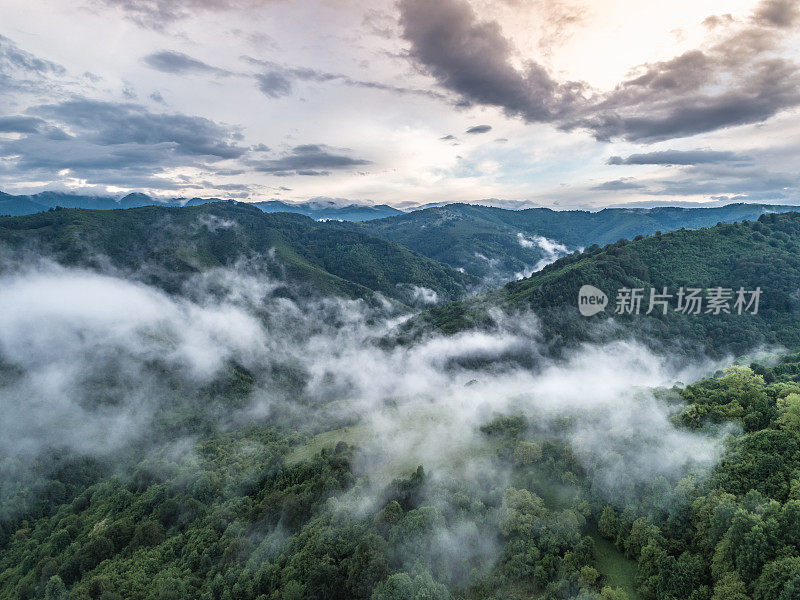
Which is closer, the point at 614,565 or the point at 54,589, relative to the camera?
the point at 614,565

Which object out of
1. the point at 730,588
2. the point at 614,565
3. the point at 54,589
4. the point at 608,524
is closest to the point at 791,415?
the point at 730,588

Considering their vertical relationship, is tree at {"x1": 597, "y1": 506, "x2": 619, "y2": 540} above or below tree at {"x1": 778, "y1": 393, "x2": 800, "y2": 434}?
below

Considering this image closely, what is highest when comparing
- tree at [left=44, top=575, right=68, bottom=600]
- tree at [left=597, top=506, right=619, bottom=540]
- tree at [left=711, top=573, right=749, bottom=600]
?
tree at [left=711, top=573, right=749, bottom=600]

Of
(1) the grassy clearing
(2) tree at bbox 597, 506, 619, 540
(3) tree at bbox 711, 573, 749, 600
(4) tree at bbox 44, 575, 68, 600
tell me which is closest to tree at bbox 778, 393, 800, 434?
(3) tree at bbox 711, 573, 749, 600

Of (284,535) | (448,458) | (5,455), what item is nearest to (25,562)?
(5,455)

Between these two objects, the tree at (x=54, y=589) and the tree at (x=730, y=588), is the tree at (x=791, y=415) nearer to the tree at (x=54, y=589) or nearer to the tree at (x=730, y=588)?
the tree at (x=730, y=588)

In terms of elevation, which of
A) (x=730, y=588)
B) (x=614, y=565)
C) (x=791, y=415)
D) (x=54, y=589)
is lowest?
(x=54, y=589)

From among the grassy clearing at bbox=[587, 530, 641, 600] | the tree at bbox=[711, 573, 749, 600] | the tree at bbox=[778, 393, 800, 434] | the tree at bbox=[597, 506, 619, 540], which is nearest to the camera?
the tree at bbox=[711, 573, 749, 600]

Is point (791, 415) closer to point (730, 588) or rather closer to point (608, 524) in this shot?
Result: point (730, 588)

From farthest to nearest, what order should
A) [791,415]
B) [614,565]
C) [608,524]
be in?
[608,524] < [614,565] < [791,415]

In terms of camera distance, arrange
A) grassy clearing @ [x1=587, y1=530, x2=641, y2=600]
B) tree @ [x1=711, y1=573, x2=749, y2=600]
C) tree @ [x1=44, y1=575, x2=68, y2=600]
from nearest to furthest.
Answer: tree @ [x1=711, y1=573, x2=749, y2=600], grassy clearing @ [x1=587, y1=530, x2=641, y2=600], tree @ [x1=44, y1=575, x2=68, y2=600]

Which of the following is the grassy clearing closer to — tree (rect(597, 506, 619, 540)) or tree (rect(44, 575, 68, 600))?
tree (rect(597, 506, 619, 540))
